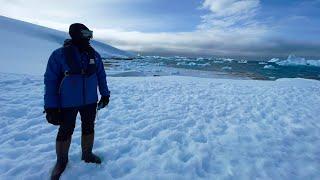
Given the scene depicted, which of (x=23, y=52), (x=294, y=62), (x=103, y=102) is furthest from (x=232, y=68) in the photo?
(x=294, y=62)

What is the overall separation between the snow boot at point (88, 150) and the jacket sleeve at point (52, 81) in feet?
2.49

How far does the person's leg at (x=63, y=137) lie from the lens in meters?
3.49

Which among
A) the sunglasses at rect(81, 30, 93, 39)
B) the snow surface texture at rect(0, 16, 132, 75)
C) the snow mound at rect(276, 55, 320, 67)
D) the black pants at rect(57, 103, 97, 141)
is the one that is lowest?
the snow mound at rect(276, 55, 320, 67)

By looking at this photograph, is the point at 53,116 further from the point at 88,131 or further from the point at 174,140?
the point at 174,140

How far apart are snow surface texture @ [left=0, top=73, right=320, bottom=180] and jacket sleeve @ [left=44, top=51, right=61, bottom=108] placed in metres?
1.00

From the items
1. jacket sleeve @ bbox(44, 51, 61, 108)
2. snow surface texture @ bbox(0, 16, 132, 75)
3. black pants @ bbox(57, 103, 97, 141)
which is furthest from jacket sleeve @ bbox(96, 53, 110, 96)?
snow surface texture @ bbox(0, 16, 132, 75)

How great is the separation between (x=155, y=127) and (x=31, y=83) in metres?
6.63

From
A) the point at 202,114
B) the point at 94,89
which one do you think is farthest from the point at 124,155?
the point at 202,114

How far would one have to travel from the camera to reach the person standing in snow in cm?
330

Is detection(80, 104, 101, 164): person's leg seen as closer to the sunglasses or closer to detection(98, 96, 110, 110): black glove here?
detection(98, 96, 110, 110): black glove

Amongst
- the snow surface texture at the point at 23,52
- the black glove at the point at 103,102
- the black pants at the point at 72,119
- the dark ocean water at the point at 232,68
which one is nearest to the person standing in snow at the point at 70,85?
the black pants at the point at 72,119

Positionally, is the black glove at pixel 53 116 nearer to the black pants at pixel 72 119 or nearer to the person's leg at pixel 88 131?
the black pants at pixel 72 119

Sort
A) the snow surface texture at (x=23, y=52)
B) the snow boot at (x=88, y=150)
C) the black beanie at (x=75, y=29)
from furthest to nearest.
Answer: the snow surface texture at (x=23, y=52) < the snow boot at (x=88, y=150) < the black beanie at (x=75, y=29)

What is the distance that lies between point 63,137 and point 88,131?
0.39m
